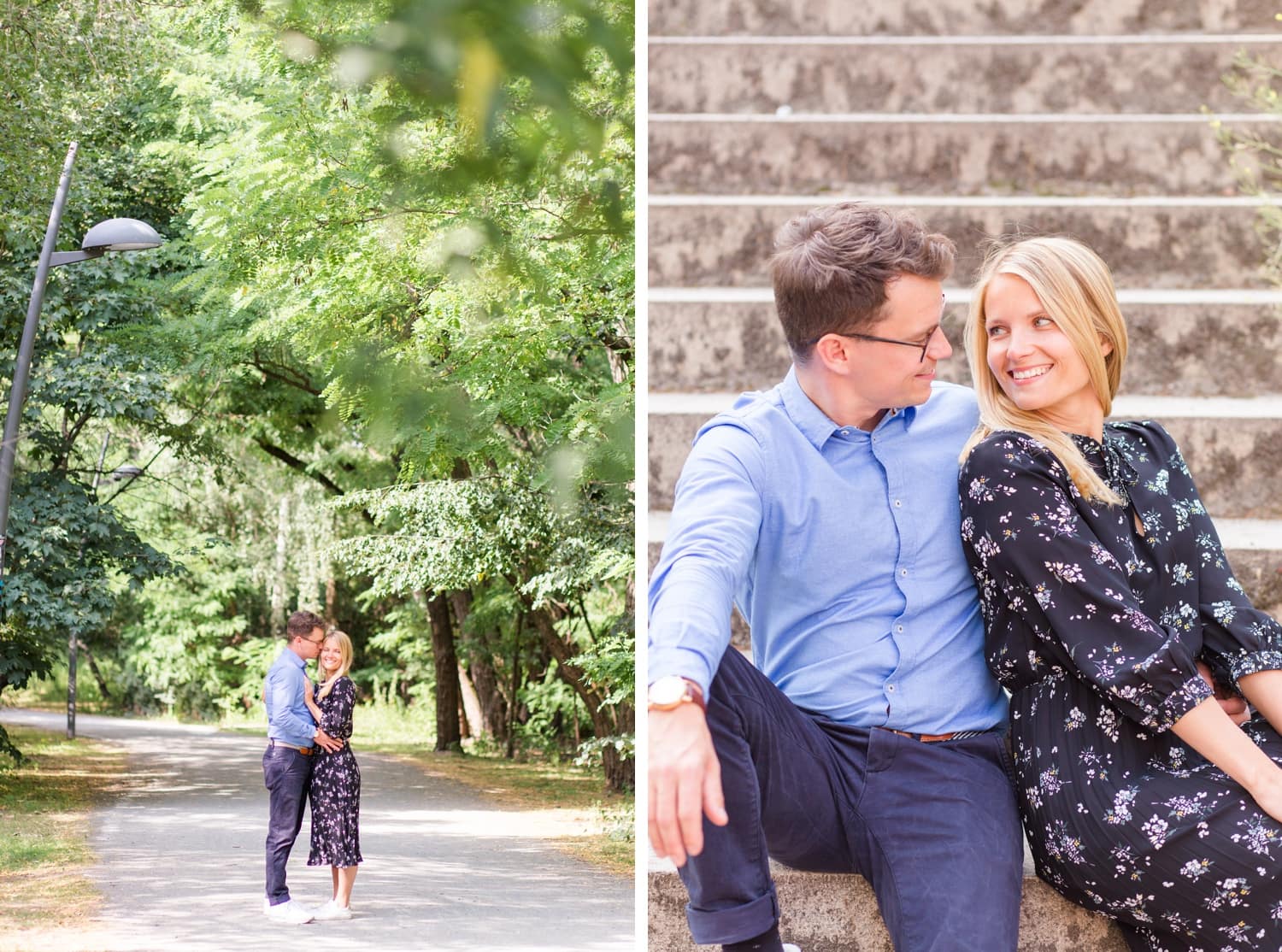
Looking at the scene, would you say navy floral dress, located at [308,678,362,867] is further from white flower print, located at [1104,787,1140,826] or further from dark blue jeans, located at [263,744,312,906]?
white flower print, located at [1104,787,1140,826]

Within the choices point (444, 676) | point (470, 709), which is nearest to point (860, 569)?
point (444, 676)

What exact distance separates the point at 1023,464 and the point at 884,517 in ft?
0.54

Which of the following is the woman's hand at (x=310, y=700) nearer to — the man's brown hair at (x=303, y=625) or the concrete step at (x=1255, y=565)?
the man's brown hair at (x=303, y=625)

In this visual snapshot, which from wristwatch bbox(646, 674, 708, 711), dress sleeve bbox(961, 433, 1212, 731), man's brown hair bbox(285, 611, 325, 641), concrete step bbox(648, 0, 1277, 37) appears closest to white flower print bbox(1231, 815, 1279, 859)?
dress sleeve bbox(961, 433, 1212, 731)

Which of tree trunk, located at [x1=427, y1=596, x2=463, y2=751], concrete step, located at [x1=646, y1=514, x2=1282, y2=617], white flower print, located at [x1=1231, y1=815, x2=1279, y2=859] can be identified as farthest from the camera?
tree trunk, located at [x1=427, y1=596, x2=463, y2=751]

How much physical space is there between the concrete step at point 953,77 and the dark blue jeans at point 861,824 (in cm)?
198

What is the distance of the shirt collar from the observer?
1.48 meters

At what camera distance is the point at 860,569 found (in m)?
1.45

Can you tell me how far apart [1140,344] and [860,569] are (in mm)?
1348

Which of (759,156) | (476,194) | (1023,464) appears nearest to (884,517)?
(1023,464)

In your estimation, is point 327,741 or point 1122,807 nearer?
point 1122,807

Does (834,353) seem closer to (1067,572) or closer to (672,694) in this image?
(1067,572)

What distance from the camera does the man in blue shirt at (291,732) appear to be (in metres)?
4.31

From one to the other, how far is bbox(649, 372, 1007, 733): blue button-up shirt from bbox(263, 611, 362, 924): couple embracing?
3003mm
